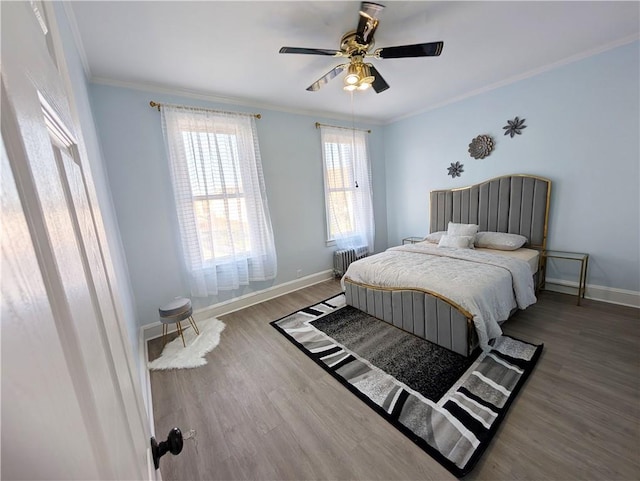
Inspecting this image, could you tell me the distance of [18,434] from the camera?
0.59 ft

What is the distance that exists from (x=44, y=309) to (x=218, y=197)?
295 cm

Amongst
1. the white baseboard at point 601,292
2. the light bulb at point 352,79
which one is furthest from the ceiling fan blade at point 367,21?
the white baseboard at point 601,292

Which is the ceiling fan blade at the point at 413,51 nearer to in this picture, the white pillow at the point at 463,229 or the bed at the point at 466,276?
the bed at the point at 466,276

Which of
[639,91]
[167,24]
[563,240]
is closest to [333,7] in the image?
[167,24]

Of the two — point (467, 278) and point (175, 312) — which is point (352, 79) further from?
point (175, 312)

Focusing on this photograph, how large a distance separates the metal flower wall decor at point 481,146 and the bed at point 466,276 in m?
0.39

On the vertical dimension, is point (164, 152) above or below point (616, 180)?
above

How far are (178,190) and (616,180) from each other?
453 centimetres

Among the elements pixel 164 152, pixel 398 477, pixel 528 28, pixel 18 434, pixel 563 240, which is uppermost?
pixel 528 28

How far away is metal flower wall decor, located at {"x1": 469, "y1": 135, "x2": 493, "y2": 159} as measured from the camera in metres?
3.53

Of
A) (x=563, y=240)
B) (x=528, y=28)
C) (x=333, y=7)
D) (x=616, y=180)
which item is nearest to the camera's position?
(x=333, y=7)

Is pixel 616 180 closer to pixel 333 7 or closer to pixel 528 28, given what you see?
pixel 528 28

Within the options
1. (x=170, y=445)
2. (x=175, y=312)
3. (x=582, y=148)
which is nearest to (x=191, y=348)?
(x=175, y=312)

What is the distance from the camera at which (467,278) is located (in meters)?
2.25
